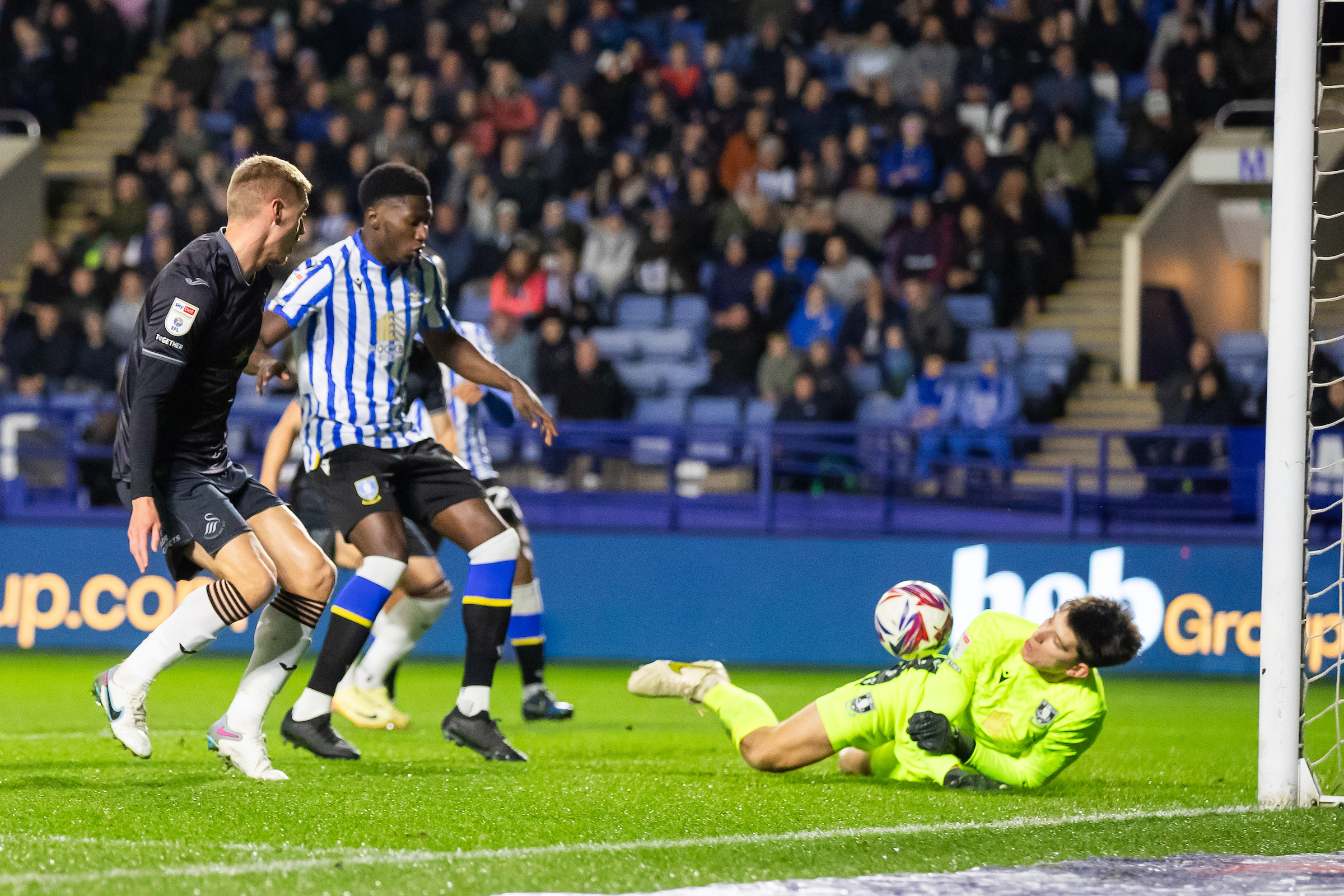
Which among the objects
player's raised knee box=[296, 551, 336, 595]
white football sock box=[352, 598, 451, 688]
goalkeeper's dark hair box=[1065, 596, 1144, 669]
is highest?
player's raised knee box=[296, 551, 336, 595]

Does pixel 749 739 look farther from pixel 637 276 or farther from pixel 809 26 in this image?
pixel 809 26

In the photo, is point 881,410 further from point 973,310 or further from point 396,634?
point 396,634

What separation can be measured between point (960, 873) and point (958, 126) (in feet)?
34.7

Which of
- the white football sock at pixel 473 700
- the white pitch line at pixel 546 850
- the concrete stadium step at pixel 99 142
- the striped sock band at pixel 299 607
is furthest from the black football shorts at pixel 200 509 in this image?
the concrete stadium step at pixel 99 142

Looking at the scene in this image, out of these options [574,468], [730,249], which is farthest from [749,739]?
[730,249]

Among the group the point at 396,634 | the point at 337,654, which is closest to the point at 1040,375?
the point at 396,634

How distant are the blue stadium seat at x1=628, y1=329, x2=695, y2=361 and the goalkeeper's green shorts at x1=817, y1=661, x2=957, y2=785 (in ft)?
24.9

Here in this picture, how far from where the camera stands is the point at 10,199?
1573cm

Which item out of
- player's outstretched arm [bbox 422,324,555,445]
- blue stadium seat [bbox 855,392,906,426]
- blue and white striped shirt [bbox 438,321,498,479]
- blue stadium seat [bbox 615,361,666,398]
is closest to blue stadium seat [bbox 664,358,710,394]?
blue stadium seat [bbox 615,361,666,398]

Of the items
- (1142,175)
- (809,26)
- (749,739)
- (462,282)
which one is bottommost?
(749,739)

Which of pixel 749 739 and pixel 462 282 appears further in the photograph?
pixel 462 282

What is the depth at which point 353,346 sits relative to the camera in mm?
5430

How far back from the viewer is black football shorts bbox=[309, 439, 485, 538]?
5.46m

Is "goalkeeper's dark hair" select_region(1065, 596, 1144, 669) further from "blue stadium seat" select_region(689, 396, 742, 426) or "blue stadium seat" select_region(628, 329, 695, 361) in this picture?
"blue stadium seat" select_region(628, 329, 695, 361)
